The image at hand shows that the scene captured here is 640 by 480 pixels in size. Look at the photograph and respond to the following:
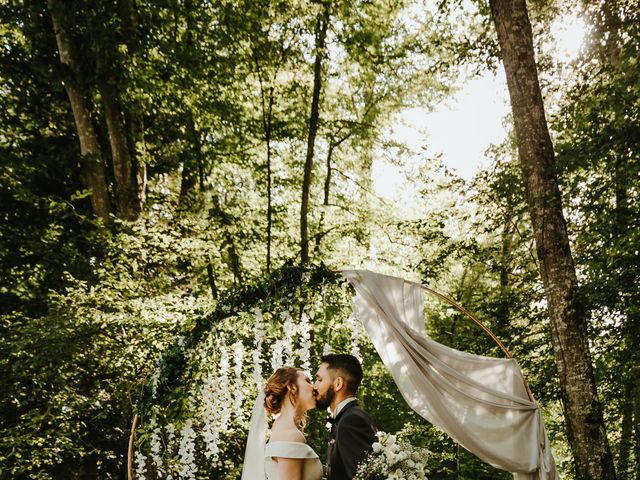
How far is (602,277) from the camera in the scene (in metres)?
4.12

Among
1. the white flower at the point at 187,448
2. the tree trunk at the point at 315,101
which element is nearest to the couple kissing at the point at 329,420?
the white flower at the point at 187,448

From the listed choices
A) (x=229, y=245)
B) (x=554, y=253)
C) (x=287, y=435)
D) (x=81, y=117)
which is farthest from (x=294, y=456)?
(x=229, y=245)

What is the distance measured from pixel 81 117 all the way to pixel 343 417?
660 cm

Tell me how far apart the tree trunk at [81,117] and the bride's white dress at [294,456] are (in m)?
5.64

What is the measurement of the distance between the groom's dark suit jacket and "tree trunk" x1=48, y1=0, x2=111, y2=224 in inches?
229

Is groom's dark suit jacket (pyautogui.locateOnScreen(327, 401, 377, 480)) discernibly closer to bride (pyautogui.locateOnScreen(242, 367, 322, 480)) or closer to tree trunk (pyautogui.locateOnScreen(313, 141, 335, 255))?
bride (pyautogui.locateOnScreen(242, 367, 322, 480))

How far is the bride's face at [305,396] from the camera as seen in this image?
3.39 m

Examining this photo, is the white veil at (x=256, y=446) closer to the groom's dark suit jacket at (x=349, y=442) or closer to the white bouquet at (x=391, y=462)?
the groom's dark suit jacket at (x=349, y=442)

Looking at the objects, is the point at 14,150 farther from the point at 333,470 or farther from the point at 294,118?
the point at 333,470

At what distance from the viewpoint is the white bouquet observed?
2881 mm

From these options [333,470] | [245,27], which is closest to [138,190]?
[245,27]

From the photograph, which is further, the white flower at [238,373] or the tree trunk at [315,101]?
the tree trunk at [315,101]

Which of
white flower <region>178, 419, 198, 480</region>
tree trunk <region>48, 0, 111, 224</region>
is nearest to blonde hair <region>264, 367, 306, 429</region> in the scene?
white flower <region>178, 419, 198, 480</region>

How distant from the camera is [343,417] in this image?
10.4 feet
